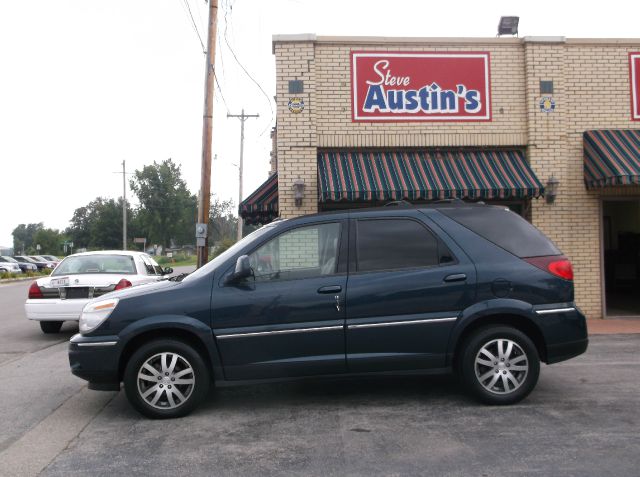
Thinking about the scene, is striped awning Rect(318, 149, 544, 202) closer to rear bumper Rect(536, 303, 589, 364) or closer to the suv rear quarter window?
the suv rear quarter window

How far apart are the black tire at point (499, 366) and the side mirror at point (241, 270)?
2081 millimetres

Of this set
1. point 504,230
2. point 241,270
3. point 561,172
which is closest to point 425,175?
point 561,172

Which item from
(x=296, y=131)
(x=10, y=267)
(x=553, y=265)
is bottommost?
(x=10, y=267)

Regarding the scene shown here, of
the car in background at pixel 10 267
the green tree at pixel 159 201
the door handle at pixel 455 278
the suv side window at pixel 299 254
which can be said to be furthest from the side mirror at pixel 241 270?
the green tree at pixel 159 201

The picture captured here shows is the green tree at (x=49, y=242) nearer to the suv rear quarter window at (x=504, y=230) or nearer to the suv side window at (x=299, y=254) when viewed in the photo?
the suv side window at (x=299, y=254)

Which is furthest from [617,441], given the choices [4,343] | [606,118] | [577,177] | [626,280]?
[626,280]

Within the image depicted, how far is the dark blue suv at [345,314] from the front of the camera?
17.6 feet

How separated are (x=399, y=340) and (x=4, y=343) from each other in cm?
784

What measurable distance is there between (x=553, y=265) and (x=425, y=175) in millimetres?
4900

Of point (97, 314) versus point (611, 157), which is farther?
point (611, 157)

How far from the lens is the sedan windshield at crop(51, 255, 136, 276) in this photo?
11070 mm

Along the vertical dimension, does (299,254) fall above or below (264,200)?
below

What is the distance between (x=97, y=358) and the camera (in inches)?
211

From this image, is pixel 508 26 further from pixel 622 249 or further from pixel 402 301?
pixel 402 301
